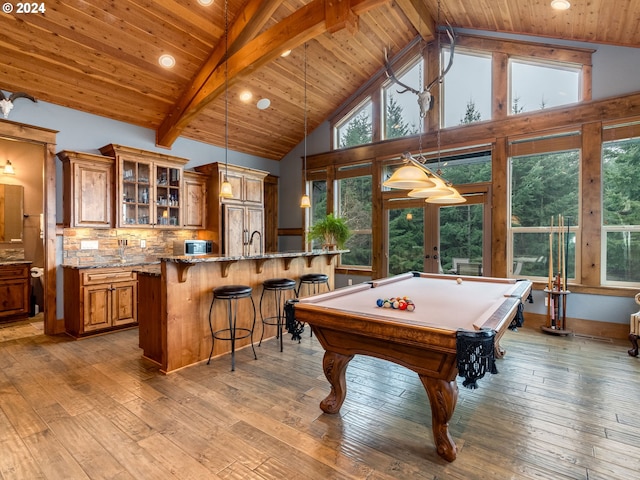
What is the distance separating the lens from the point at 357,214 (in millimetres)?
6871

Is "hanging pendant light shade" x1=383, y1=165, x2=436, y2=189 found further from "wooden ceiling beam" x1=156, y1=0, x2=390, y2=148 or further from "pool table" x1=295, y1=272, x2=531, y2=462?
"wooden ceiling beam" x1=156, y1=0, x2=390, y2=148

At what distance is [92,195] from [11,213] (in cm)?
244

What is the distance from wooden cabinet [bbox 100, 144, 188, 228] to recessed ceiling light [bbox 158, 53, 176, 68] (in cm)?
130

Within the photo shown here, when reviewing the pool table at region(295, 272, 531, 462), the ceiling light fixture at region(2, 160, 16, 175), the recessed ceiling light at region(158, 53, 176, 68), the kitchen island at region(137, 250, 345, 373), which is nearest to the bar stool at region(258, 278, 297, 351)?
the kitchen island at region(137, 250, 345, 373)

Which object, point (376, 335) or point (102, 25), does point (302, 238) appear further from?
point (376, 335)

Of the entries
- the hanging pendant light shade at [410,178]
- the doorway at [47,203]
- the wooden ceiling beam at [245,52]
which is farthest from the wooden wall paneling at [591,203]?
the doorway at [47,203]

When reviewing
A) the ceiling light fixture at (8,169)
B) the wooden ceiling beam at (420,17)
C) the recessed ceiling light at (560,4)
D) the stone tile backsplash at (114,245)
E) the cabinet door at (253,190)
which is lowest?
the stone tile backsplash at (114,245)

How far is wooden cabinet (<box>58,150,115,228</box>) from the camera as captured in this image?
4.51 metres

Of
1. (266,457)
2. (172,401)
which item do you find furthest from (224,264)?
(266,457)

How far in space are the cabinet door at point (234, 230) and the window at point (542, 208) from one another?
464cm

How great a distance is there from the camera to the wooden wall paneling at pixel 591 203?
176 inches

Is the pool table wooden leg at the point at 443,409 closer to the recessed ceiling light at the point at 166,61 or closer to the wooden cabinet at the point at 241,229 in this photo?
the wooden cabinet at the point at 241,229

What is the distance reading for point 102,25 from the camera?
3.95 m

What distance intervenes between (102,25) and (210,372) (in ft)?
13.8
